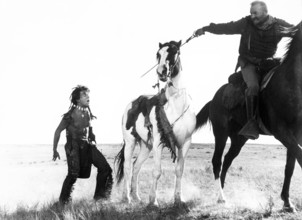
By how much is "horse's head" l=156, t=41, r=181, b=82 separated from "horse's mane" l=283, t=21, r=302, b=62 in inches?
84.4

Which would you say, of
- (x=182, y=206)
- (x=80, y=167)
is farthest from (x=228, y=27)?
(x=80, y=167)

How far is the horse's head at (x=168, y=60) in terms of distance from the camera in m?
8.30

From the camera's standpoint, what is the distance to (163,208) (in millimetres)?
7836

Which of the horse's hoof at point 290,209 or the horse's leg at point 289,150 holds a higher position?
the horse's leg at point 289,150

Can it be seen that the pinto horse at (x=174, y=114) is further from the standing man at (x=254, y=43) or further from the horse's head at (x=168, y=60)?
the standing man at (x=254, y=43)

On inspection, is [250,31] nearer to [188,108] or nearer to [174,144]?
[188,108]

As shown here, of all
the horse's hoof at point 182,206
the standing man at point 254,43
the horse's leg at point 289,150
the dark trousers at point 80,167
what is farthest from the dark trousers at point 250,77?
the dark trousers at point 80,167

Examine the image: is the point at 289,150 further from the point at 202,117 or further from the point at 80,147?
the point at 80,147

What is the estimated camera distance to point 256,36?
8000mm

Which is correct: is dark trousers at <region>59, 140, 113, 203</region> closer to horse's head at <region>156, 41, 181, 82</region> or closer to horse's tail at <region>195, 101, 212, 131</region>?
horse's head at <region>156, 41, 181, 82</region>

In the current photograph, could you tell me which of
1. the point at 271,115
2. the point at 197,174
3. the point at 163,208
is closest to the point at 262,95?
the point at 271,115

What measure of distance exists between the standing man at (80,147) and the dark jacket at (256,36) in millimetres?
3344

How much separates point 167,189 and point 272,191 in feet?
9.62

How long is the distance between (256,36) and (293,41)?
836 millimetres
